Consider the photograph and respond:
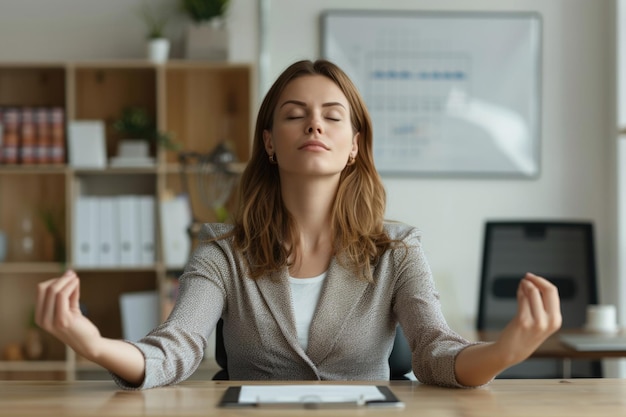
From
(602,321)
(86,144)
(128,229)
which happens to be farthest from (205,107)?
(602,321)

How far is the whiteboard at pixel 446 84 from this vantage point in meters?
4.93

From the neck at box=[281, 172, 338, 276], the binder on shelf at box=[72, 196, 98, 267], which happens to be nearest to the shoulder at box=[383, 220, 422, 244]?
the neck at box=[281, 172, 338, 276]

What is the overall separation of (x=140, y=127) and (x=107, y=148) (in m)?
0.28

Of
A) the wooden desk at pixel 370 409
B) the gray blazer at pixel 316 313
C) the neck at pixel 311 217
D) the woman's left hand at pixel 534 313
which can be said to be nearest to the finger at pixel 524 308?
the woman's left hand at pixel 534 313

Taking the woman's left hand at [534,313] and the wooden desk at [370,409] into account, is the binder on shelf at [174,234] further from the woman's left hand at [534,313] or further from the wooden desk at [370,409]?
the woman's left hand at [534,313]

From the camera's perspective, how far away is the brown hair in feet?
6.58

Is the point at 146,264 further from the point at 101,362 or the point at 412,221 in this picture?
the point at 101,362

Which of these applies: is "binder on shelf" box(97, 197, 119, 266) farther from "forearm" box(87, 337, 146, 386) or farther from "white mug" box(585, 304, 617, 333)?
"forearm" box(87, 337, 146, 386)

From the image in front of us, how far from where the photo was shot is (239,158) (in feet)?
16.2

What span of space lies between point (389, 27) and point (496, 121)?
0.73 m

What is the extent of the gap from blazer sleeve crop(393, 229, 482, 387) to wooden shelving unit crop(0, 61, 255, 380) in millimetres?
2967

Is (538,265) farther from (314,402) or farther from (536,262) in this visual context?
(314,402)

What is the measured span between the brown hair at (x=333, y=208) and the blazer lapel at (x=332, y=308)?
2cm

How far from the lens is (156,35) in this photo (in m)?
4.81
